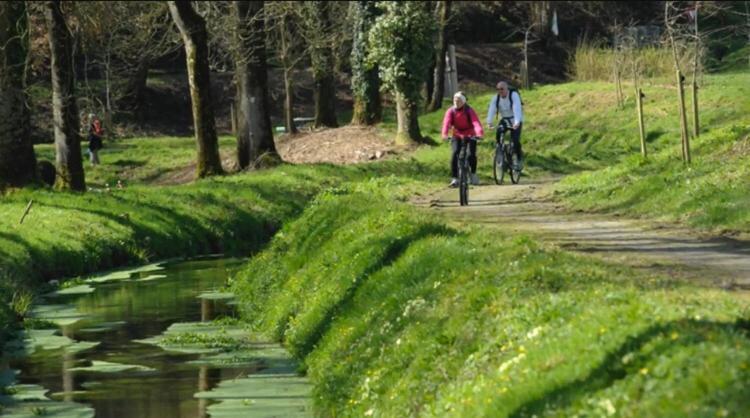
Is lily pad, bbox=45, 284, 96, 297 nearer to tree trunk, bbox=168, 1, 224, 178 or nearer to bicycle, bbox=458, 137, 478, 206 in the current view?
bicycle, bbox=458, 137, 478, 206

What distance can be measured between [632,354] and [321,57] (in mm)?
43070

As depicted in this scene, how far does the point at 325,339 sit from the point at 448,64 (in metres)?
49.9

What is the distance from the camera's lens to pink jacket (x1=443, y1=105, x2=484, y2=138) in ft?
91.4

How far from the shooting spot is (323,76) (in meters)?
53.1

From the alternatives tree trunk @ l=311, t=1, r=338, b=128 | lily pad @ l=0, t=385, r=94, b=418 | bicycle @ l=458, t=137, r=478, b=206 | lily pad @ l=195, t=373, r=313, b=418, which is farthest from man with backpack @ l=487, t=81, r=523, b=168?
tree trunk @ l=311, t=1, r=338, b=128

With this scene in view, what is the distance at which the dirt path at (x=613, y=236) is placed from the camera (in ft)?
52.6

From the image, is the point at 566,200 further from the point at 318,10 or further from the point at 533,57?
the point at 533,57

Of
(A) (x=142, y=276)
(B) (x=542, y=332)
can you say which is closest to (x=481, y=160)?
(A) (x=142, y=276)

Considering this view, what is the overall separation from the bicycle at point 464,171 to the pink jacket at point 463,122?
0.12 meters

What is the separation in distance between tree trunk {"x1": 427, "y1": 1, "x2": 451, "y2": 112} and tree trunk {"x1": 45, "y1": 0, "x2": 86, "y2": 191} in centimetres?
2496

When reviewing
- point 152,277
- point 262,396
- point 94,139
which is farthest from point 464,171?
point 94,139

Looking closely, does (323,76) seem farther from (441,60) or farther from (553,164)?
(553,164)

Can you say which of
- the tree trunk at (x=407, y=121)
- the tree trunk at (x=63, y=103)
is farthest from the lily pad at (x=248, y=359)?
the tree trunk at (x=407, y=121)

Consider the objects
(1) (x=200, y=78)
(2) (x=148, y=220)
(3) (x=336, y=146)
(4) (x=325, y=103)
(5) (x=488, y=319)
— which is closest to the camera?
(5) (x=488, y=319)
